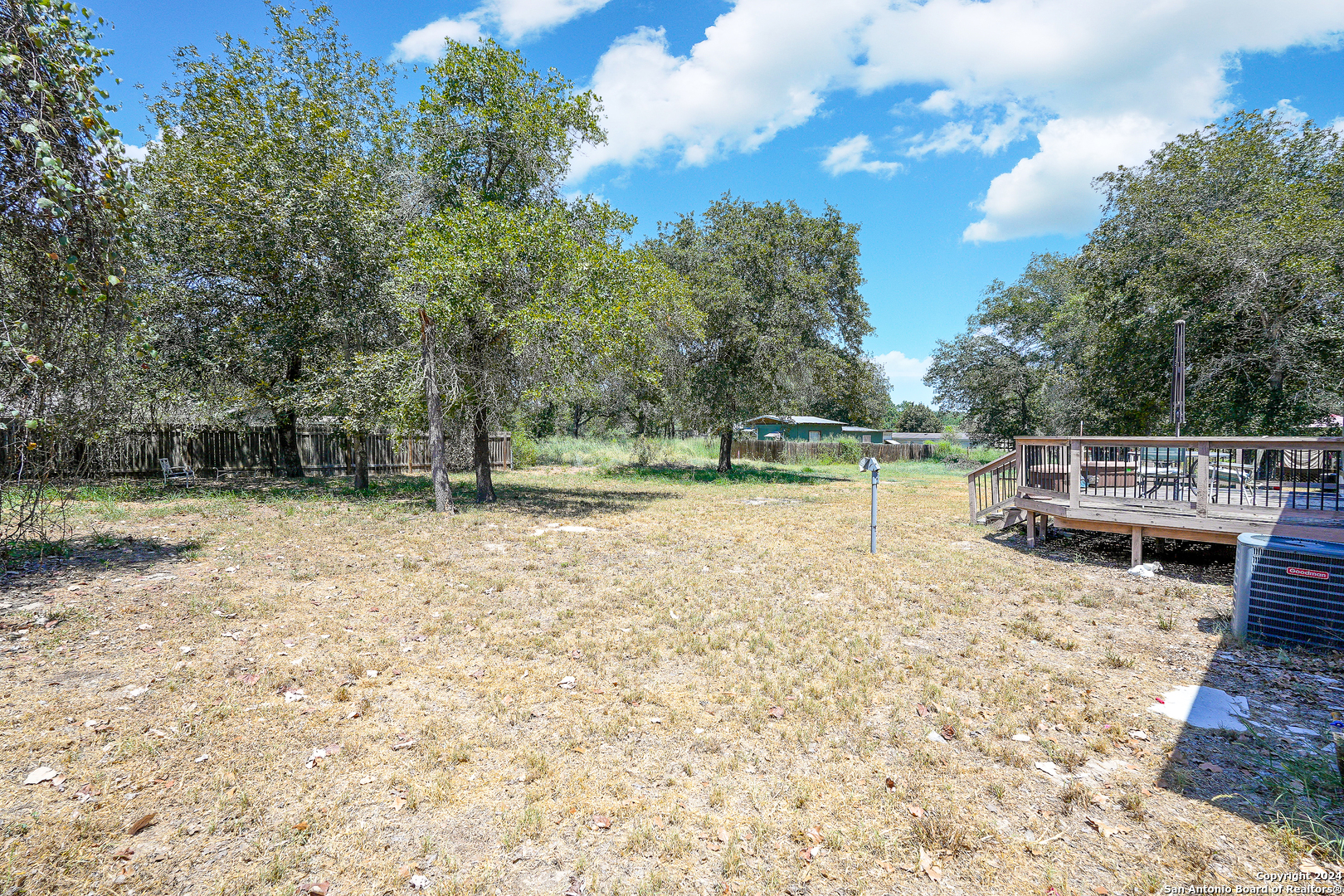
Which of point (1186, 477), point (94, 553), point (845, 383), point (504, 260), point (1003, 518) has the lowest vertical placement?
point (1003, 518)

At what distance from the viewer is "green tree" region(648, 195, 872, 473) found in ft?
68.5

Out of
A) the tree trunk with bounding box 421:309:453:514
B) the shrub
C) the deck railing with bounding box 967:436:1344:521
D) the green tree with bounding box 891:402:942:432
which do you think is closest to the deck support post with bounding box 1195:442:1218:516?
the deck railing with bounding box 967:436:1344:521

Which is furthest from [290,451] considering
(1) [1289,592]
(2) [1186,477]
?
(2) [1186,477]

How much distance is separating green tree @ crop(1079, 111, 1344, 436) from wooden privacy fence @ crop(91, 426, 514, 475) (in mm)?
19083

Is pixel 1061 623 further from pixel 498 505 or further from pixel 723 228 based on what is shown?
pixel 723 228

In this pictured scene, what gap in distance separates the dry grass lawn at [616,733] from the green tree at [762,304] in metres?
14.6

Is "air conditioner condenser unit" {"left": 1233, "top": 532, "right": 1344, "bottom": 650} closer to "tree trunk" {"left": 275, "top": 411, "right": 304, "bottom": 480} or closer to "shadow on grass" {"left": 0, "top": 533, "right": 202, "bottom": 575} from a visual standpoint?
"shadow on grass" {"left": 0, "top": 533, "right": 202, "bottom": 575}

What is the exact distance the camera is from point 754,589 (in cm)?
669

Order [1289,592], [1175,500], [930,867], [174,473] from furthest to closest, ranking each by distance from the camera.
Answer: [174,473]
[1175,500]
[1289,592]
[930,867]

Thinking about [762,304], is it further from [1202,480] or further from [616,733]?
[616,733]

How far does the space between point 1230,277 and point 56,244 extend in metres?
21.5

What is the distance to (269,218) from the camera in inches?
434

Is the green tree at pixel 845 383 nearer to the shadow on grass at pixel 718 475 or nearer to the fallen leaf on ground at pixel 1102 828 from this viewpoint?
the shadow on grass at pixel 718 475

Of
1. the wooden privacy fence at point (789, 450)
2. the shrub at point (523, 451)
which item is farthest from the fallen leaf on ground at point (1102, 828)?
the wooden privacy fence at point (789, 450)
